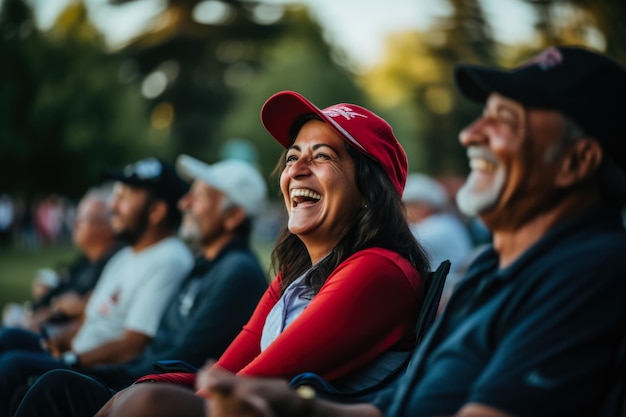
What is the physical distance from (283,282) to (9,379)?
1810 millimetres

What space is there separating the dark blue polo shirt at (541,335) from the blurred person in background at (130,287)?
2988mm

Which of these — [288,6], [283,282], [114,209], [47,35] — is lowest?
[288,6]

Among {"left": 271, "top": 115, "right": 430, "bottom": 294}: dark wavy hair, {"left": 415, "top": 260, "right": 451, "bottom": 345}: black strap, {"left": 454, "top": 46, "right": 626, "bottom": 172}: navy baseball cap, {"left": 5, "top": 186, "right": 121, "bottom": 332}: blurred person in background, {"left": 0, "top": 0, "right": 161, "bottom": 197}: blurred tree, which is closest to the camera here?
{"left": 454, "top": 46, "right": 626, "bottom": 172}: navy baseball cap

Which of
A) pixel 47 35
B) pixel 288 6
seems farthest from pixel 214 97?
pixel 47 35

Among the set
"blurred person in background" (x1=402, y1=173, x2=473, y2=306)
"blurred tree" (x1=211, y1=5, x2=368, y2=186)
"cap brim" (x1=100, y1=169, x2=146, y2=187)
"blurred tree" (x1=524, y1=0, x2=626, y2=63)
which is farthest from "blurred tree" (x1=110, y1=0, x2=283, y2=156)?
"cap brim" (x1=100, y1=169, x2=146, y2=187)

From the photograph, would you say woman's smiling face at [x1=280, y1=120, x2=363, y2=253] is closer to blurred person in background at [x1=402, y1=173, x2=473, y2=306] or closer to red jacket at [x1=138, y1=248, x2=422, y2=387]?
red jacket at [x1=138, y1=248, x2=422, y2=387]

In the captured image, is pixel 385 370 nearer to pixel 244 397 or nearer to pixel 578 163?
pixel 244 397

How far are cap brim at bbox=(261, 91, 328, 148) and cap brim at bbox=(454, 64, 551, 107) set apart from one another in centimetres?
89

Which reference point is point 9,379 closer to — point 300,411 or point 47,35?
point 300,411

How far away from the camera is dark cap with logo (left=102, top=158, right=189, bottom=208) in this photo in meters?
6.02

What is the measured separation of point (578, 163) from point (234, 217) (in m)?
3.53

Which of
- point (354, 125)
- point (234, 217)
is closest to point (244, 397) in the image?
point (354, 125)

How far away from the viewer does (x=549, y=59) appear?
2201 millimetres

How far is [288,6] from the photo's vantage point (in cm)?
6588
